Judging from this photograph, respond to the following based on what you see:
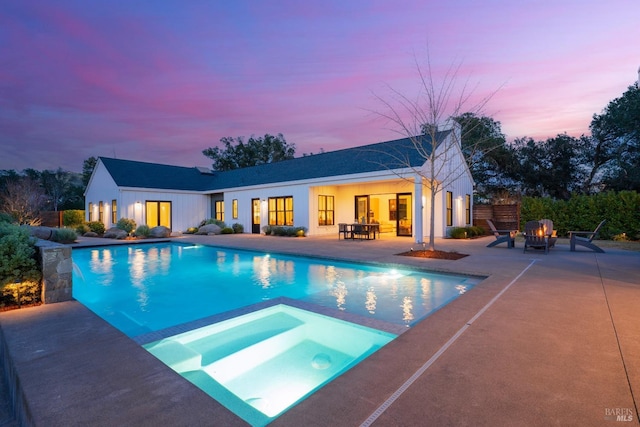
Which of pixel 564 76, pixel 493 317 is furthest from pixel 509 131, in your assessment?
A: pixel 493 317

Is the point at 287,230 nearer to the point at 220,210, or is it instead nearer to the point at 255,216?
the point at 255,216

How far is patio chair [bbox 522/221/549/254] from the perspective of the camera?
8.99 meters

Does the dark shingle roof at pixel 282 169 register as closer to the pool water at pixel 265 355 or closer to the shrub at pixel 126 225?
the shrub at pixel 126 225

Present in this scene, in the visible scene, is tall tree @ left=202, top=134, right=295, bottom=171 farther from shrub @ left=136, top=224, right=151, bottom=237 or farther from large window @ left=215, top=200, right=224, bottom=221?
shrub @ left=136, top=224, right=151, bottom=237

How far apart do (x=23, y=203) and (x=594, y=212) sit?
1229 inches

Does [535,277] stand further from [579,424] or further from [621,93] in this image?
[621,93]

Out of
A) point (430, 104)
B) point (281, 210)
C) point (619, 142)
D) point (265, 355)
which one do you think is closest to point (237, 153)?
point (281, 210)

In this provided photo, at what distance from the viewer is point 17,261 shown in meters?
4.07

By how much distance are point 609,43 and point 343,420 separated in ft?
53.1

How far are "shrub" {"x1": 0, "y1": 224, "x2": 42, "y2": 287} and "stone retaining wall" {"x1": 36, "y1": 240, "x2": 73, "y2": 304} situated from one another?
16 centimetres

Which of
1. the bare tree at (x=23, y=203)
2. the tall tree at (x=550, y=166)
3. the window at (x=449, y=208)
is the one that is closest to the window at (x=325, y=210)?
the window at (x=449, y=208)

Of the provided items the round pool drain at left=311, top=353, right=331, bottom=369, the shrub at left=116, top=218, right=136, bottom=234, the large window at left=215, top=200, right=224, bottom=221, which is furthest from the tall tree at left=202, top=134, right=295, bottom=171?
the round pool drain at left=311, top=353, right=331, bottom=369

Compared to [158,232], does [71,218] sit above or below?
above

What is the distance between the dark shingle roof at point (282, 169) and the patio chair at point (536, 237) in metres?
4.86
